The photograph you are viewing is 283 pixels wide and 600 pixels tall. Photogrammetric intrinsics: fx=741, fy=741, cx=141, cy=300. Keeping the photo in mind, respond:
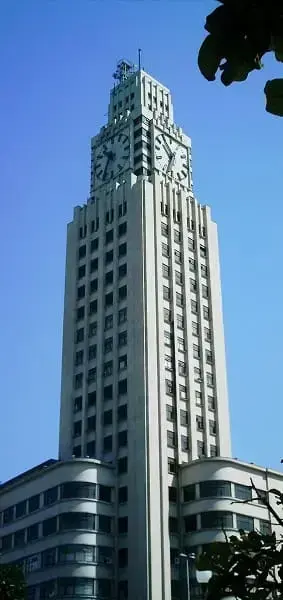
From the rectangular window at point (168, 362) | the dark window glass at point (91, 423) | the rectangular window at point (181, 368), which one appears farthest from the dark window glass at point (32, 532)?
the rectangular window at point (181, 368)

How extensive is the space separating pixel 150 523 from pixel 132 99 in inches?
1712

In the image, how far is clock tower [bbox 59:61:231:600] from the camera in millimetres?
52656

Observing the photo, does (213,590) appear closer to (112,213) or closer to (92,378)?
(92,378)

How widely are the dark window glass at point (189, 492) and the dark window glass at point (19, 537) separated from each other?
12.6 metres

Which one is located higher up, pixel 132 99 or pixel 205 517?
pixel 132 99

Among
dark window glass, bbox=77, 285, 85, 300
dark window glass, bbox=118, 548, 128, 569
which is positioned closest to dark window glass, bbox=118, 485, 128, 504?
dark window glass, bbox=118, 548, 128, 569

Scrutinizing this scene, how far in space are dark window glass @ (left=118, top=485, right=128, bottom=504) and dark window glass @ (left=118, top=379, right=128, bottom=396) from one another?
741 centimetres

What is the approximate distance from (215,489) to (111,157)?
117 ft

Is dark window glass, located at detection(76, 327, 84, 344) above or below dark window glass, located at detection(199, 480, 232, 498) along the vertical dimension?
above

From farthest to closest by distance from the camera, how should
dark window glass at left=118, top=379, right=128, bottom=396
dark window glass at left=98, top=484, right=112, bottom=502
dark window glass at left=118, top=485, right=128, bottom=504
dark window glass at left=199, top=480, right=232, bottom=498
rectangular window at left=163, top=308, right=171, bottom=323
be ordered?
rectangular window at left=163, top=308, right=171, bottom=323 < dark window glass at left=118, top=379, right=128, bottom=396 < dark window glass at left=118, top=485, right=128, bottom=504 < dark window glass at left=98, top=484, right=112, bottom=502 < dark window glass at left=199, top=480, right=232, bottom=498

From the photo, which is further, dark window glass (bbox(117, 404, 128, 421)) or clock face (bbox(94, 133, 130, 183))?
clock face (bbox(94, 133, 130, 183))

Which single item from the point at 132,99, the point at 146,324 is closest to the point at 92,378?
the point at 146,324

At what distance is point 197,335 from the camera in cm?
6366

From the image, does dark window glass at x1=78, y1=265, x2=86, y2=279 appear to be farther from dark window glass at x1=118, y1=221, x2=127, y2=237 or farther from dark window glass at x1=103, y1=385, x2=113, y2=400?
dark window glass at x1=103, y1=385, x2=113, y2=400
